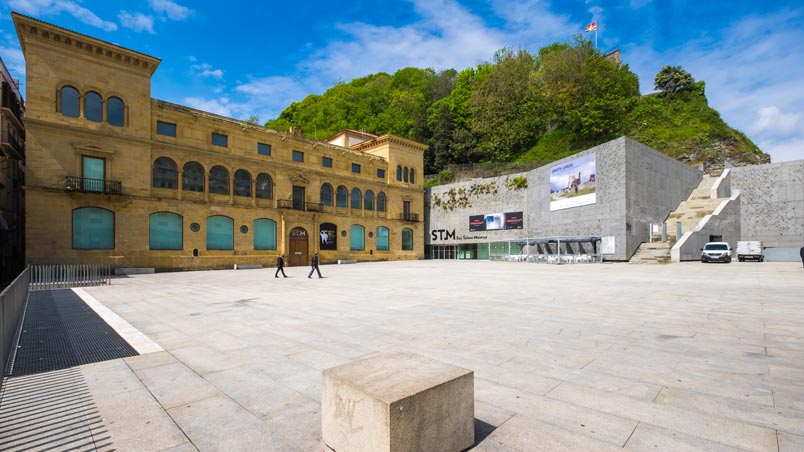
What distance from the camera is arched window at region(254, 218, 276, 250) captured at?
3316 cm

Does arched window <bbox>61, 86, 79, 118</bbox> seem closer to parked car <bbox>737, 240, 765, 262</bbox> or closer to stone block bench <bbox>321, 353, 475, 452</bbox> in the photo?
stone block bench <bbox>321, 353, 475, 452</bbox>

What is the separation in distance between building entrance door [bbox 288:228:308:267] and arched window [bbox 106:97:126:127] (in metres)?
15.0

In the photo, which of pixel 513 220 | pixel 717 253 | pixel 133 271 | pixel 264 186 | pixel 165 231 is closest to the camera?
pixel 133 271

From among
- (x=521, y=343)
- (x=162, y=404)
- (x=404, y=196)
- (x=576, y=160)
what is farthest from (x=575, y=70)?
(x=162, y=404)

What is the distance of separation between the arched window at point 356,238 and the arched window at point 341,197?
2625 mm

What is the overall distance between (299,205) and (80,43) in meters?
18.8

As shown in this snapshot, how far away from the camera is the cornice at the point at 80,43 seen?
23.0m

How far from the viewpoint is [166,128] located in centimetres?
2867

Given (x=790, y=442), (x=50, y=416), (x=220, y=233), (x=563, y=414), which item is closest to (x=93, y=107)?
(x=220, y=233)

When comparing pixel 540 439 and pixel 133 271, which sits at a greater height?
pixel 540 439

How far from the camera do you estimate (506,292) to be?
12602mm

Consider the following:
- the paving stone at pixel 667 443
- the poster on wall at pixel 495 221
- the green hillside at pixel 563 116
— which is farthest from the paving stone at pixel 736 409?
the green hillside at pixel 563 116

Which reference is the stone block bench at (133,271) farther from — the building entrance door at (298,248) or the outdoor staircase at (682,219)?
the outdoor staircase at (682,219)

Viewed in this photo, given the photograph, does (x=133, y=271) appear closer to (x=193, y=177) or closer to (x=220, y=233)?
(x=220, y=233)
